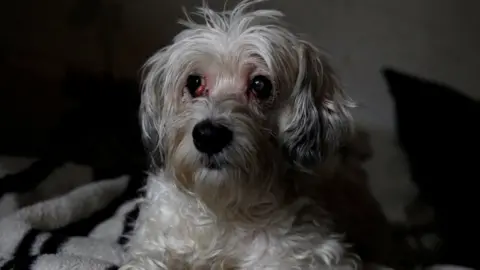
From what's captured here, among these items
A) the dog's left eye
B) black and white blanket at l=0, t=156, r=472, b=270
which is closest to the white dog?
the dog's left eye

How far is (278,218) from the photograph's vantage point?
1409mm

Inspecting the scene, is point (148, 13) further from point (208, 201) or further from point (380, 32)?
point (208, 201)

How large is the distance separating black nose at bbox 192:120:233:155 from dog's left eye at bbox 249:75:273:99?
12cm

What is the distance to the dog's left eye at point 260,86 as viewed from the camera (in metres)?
1.34

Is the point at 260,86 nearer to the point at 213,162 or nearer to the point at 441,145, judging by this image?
the point at 213,162

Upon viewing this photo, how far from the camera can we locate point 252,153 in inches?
49.8

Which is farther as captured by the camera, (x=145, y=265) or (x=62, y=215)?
(x=62, y=215)

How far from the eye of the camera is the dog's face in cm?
128

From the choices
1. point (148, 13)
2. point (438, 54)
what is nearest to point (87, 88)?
point (148, 13)

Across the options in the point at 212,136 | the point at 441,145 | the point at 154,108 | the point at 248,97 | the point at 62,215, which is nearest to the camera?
the point at 212,136

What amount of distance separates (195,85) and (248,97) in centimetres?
10

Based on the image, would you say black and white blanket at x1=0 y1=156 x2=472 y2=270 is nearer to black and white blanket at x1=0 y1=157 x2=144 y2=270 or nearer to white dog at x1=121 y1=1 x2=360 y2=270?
black and white blanket at x1=0 y1=157 x2=144 y2=270

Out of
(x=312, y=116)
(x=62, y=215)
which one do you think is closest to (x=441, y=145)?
(x=312, y=116)

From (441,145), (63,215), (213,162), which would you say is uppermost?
(213,162)
